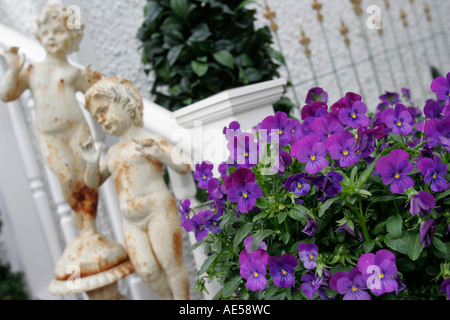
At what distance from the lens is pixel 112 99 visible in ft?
3.40

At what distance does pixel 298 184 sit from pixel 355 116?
14 cm

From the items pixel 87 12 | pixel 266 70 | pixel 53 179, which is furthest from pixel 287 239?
pixel 87 12

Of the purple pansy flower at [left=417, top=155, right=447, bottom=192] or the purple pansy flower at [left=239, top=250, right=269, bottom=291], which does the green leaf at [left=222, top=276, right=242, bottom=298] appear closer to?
the purple pansy flower at [left=239, top=250, right=269, bottom=291]

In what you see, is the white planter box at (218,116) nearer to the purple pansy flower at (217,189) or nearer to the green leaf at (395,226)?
the purple pansy flower at (217,189)

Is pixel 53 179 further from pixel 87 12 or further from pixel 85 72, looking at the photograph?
pixel 87 12

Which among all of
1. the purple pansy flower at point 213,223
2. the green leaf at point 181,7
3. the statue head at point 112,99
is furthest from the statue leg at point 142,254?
the green leaf at point 181,7

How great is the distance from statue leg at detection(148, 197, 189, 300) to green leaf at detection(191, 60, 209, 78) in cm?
61

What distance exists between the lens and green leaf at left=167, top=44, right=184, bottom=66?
1575mm

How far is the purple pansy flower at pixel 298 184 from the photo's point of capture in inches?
25.4

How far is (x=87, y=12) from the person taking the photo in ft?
6.18

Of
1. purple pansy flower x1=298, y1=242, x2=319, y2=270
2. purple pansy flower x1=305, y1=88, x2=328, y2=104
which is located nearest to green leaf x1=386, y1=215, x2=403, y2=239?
purple pansy flower x1=298, y1=242, x2=319, y2=270

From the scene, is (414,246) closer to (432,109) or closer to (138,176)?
(432,109)

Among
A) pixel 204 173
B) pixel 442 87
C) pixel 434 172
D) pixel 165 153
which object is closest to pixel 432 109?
pixel 442 87
